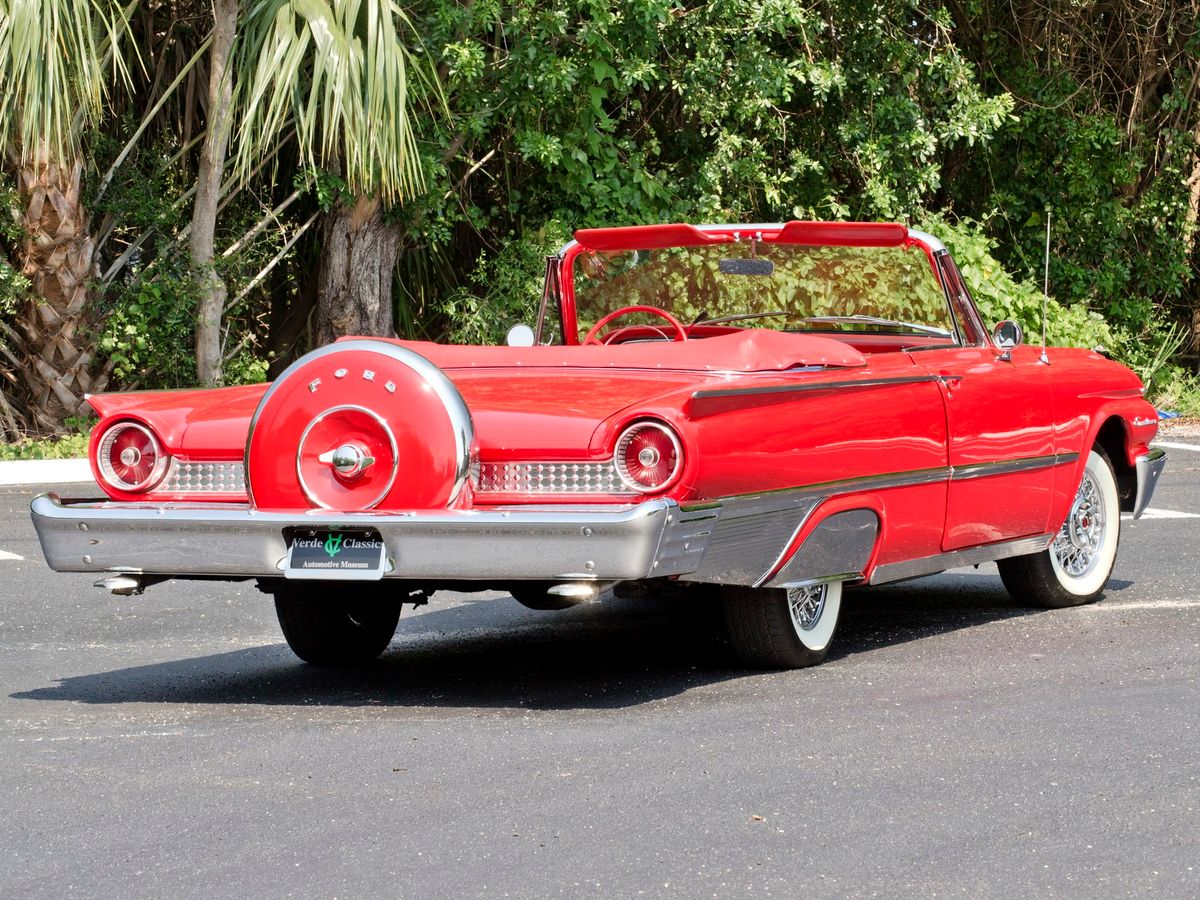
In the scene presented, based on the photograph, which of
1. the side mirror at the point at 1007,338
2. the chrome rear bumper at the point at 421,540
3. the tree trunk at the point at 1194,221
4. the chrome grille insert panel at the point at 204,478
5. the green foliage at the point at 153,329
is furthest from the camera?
the tree trunk at the point at 1194,221

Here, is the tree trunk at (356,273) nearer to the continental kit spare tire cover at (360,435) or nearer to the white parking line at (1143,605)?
the white parking line at (1143,605)

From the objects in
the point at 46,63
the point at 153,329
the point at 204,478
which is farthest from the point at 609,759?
the point at 153,329

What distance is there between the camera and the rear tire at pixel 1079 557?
25.5ft

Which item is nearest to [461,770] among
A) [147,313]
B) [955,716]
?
[955,716]

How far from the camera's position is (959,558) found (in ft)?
22.8

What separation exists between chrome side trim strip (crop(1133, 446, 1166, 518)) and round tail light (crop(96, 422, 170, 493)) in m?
4.10

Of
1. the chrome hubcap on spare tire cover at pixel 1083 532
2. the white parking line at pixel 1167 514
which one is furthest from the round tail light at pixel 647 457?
the white parking line at pixel 1167 514

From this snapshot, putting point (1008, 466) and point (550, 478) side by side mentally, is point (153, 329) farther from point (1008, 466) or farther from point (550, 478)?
point (550, 478)

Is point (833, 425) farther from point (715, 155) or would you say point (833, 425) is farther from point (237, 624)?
point (715, 155)

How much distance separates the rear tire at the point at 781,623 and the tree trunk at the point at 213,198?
418 inches

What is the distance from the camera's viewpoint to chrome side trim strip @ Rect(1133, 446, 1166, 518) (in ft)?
26.5

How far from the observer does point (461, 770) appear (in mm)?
5012

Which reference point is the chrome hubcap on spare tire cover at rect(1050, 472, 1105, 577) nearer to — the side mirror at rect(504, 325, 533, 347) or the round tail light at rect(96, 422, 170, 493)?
the side mirror at rect(504, 325, 533, 347)

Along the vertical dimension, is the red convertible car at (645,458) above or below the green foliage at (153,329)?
above
